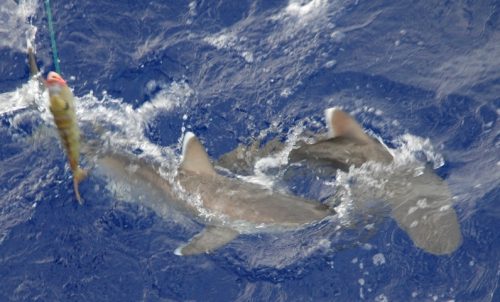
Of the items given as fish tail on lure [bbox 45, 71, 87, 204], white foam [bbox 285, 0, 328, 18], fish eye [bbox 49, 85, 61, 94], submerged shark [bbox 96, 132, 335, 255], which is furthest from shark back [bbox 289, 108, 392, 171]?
fish eye [bbox 49, 85, 61, 94]

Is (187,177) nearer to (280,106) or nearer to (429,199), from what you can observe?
(280,106)

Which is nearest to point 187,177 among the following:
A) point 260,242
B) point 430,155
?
point 260,242

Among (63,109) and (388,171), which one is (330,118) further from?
(63,109)

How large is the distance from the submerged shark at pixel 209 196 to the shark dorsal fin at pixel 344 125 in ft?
2.48

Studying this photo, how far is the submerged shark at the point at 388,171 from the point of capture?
5.59 metres

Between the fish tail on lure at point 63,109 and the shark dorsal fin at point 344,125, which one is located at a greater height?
the fish tail on lure at point 63,109

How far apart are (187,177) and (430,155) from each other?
236 centimetres

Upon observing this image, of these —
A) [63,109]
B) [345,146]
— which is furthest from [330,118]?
[63,109]

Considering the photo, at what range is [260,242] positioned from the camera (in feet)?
19.1

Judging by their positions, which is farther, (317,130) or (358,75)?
(358,75)

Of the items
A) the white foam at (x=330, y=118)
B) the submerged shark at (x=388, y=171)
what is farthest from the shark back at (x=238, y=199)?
the white foam at (x=330, y=118)

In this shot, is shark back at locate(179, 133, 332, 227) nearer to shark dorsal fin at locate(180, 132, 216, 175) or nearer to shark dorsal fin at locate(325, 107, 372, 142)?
shark dorsal fin at locate(180, 132, 216, 175)

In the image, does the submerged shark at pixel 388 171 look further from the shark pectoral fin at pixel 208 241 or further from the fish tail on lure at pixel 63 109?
the fish tail on lure at pixel 63 109

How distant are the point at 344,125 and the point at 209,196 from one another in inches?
55.5
